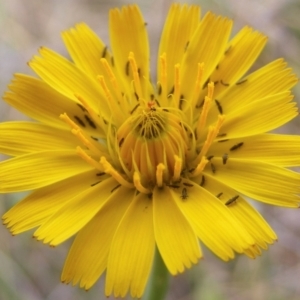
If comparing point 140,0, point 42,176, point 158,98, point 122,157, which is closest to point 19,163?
point 42,176

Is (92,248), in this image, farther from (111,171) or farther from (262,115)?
(262,115)

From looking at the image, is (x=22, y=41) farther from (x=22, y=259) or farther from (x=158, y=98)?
(x=158, y=98)

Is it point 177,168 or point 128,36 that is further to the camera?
point 128,36

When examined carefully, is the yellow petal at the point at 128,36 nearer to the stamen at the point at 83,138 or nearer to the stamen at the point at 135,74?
the stamen at the point at 135,74

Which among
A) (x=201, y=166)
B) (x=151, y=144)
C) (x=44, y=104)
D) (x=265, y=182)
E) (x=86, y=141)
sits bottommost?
(x=265, y=182)

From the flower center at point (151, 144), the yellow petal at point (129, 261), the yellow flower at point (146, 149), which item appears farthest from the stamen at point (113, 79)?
the yellow petal at point (129, 261)

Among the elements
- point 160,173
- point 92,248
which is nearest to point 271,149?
point 160,173

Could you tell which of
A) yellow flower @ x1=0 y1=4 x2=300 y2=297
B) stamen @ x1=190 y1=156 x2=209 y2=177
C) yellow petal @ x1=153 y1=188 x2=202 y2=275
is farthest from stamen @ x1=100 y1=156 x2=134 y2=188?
stamen @ x1=190 y1=156 x2=209 y2=177
